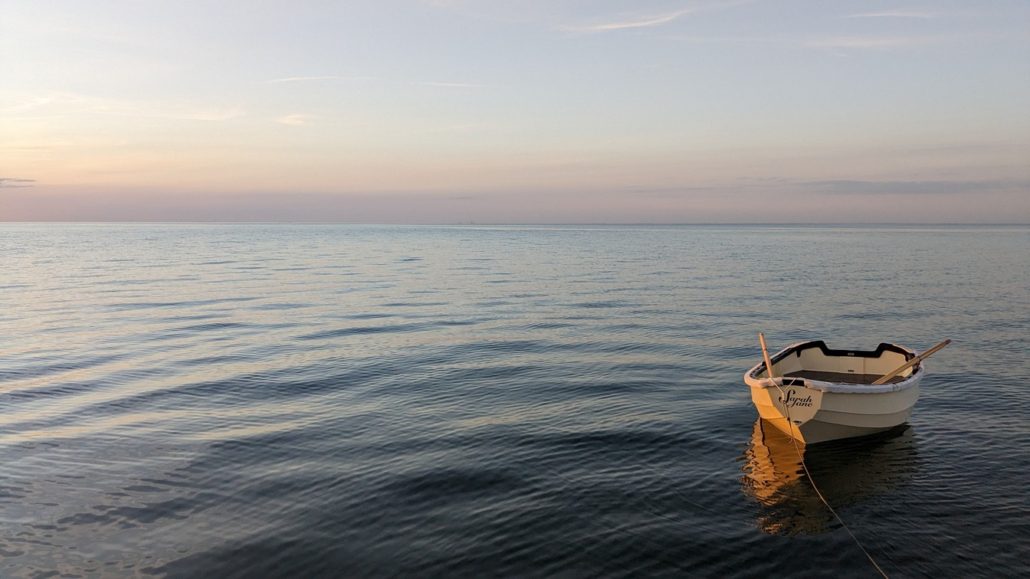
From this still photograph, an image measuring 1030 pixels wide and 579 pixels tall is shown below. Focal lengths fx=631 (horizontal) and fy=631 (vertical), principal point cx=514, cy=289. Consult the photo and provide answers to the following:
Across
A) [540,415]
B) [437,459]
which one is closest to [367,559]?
[437,459]

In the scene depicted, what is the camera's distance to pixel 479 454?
15992 mm

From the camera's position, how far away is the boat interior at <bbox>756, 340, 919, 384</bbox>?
797 inches

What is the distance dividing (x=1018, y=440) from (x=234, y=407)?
74.8 feet

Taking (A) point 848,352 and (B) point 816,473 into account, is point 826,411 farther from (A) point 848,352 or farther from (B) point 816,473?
(A) point 848,352

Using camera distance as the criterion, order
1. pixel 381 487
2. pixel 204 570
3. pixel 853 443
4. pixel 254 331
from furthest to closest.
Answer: pixel 254 331, pixel 853 443, pixel 381 487, pixel 204 570

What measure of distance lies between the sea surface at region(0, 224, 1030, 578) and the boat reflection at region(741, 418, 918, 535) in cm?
8

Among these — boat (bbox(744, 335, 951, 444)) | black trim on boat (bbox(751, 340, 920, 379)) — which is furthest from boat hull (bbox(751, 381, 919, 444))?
black trim on boat (bbox(751, 340, 920, 379))

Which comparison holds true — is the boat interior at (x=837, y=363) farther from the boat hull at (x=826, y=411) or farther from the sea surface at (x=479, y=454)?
the boat hull at (x=826, y=411)

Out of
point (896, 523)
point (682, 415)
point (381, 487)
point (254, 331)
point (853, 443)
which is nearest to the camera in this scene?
point (896, 523)

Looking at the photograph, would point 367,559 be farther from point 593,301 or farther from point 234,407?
point 593,301

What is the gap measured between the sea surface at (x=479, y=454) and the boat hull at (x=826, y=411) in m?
0.47

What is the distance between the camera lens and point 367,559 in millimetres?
11000

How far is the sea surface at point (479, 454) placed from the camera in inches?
444

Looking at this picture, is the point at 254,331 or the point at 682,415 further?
the point at 254,331
